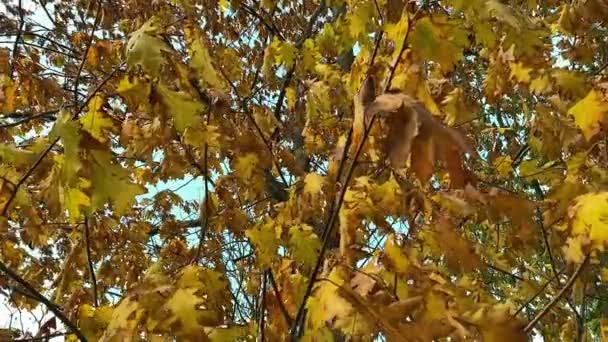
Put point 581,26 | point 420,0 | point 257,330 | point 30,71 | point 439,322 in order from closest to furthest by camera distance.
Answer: point 439,322 < point 420,0 < point 257,330 < point 581,26 < point 30,71

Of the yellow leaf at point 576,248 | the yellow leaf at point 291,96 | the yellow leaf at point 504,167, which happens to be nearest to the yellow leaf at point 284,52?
the yellow leaf at point 291,96

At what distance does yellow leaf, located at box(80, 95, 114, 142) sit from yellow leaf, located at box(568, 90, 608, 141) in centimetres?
127

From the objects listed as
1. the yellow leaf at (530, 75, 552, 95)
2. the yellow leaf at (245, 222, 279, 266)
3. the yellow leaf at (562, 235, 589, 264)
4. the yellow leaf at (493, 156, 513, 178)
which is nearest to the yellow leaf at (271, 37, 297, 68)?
the yellow leaf at (493, 156, 513, 178)

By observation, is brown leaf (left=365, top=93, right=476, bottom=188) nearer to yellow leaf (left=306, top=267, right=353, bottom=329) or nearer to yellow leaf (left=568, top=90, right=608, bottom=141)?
yellow leaf (left=306, top=267, right=353, bottom=329)

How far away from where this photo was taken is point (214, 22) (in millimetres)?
4789

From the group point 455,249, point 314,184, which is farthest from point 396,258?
point 314,184

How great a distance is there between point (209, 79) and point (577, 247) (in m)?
1.12

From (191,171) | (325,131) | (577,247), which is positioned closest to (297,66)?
(325,131)

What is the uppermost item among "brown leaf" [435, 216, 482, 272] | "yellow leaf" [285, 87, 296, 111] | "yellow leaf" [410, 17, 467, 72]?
"yellow leaf" [285, 87, 296, 111]

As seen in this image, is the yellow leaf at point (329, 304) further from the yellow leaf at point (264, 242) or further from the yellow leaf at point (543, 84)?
the yellow leaf at point (543, 84)

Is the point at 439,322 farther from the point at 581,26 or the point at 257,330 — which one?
the point at 581,26

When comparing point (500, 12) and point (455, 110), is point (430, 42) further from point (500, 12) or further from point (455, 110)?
point (455, 110)

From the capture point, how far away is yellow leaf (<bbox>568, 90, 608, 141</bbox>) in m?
1.94

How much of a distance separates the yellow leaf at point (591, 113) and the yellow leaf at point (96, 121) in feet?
4.18
